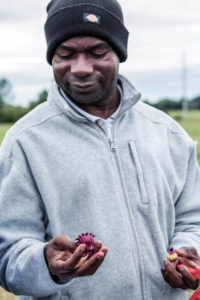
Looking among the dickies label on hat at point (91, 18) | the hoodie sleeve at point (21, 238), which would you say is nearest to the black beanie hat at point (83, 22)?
the dickies label on hat at point (91, 18)

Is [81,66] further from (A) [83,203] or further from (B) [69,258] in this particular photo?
(B) [69,258]

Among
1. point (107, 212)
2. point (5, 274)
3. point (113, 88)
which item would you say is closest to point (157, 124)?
point (113, 88)

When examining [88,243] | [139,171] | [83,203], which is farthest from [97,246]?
[139,171]

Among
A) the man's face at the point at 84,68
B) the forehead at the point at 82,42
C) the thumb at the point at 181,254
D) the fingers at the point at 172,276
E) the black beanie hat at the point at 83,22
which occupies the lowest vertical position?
the fingers at the point at 172,276

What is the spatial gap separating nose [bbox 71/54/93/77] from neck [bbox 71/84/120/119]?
10.9 inches

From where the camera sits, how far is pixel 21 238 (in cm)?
206

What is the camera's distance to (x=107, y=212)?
2.13 m

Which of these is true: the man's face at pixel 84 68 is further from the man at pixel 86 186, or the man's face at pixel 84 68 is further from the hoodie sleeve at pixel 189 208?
the hoodie sleeve at pixel 189 208

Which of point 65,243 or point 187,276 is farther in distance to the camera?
point 187,276

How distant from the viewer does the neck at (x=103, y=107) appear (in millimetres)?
2375

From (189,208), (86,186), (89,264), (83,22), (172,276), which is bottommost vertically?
(172,276)

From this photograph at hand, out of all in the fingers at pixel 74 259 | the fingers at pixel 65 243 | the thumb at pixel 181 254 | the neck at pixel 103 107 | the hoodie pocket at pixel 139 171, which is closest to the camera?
the fingers at pixel 74 259

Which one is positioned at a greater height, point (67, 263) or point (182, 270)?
point (67, 263)

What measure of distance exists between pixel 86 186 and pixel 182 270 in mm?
693
